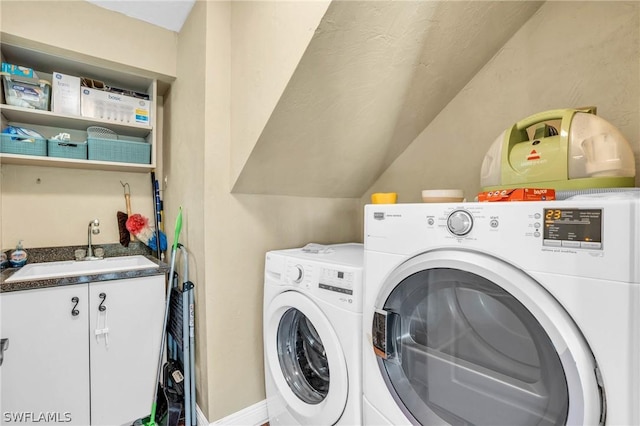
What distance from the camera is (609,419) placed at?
0.53 metres

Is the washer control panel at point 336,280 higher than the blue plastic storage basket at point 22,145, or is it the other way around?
the blue plastic storage basket at point 22,145

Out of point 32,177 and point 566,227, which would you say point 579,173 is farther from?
point 32,177

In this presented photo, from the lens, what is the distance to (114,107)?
180cm

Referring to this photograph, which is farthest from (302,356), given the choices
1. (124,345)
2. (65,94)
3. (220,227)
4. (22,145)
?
(65,94)

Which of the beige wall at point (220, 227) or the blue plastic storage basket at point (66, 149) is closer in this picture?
the beige wall at point (220, 227)

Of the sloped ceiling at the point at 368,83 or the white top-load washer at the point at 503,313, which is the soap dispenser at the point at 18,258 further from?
the white top-load washer at the point at 503,313

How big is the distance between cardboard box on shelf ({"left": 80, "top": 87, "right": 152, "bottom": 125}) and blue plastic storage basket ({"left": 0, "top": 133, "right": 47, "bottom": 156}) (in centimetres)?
28

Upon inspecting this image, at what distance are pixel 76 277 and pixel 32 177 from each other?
2.96 ft

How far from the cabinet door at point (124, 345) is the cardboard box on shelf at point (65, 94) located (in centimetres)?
107

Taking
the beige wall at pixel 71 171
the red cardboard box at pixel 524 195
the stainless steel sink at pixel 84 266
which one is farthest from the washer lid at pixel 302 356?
the beige wall at pixel 71 171

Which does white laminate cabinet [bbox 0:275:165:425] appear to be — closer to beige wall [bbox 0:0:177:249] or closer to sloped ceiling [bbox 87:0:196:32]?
beige wall [bbox 0:0:177:249]

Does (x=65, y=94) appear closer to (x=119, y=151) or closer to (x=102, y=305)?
(x=119, y=151)

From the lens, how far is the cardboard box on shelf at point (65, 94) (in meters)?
1.64

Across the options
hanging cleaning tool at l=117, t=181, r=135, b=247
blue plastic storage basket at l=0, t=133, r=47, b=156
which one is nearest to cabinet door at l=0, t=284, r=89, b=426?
hanging cleaning tool at l=117, t=181, r=135, b=247
